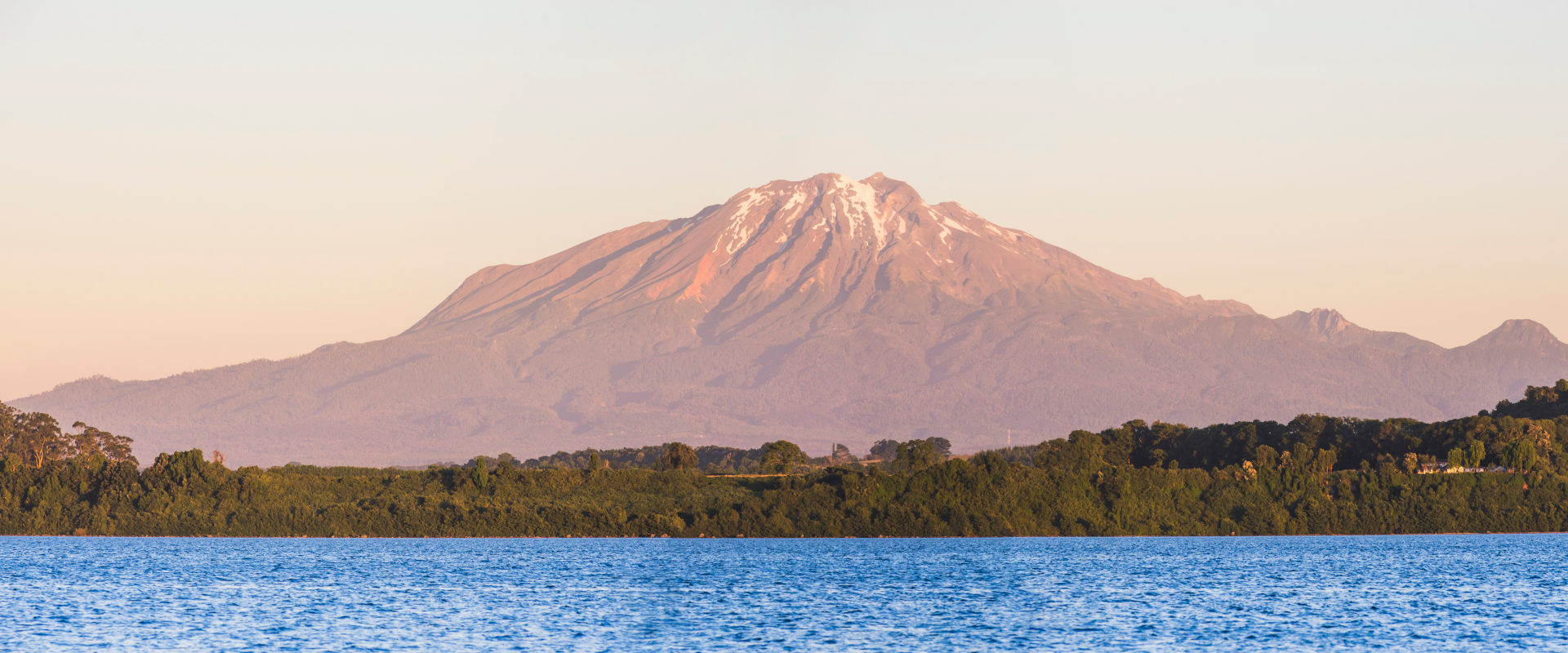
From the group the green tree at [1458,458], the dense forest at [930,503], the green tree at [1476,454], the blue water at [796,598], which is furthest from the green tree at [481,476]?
the green tree at [1476,454]

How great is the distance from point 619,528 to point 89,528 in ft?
169

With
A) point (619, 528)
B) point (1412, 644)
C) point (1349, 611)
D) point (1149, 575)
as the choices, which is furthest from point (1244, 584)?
point (619, 528)

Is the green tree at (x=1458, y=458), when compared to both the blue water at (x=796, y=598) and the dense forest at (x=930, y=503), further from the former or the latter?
the blue water at (x=796, y=598)

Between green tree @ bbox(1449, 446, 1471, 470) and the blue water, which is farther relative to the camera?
green tree @ bbox(1449, 446, 1471, 470)

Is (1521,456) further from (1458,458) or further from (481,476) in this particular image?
(481,476)

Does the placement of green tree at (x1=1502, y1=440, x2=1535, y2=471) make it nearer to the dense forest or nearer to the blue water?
the dense forest

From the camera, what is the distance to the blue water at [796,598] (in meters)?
75.5

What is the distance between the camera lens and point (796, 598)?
3814 inches

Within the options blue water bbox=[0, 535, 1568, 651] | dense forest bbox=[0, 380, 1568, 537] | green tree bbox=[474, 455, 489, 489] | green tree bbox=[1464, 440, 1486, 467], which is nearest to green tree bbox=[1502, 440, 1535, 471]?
dense forest bbox=[0, 380, 1568, 537]

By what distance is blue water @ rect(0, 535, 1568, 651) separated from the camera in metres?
75.5

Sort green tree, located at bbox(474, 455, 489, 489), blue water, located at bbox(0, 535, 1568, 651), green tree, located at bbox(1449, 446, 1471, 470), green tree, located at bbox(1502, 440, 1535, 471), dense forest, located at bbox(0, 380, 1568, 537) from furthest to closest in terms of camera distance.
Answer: green tree, located at bbox(474, 455, 489, 489) < green tree, located at bbox(1449, 446, 1471, 470) < green tree, located at bbox(1502, 440, 1535, 471) < dense forest, located at bbox(0, 380, 1568, 537) < blue water, located at bbox(0, 535, 1568, 651)

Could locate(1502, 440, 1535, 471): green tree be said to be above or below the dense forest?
above

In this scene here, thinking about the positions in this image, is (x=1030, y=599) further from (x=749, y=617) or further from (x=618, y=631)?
(x=618, y=631)

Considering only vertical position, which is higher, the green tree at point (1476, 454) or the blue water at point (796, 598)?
the green tree at point (1476, 454)
